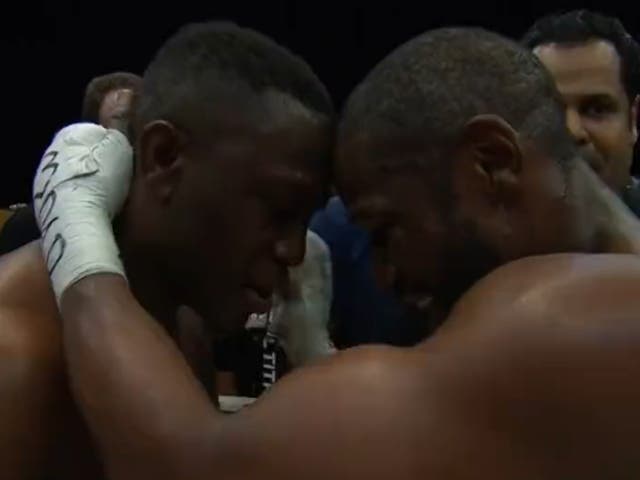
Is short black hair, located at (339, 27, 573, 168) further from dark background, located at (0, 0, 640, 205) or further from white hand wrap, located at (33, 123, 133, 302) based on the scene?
dark background, located at (0, 0, 640, 205)

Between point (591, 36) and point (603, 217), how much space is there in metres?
0.86

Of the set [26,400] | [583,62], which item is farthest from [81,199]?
[583,62]

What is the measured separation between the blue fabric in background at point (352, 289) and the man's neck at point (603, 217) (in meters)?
0.64

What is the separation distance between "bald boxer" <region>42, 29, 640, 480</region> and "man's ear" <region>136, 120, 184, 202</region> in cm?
4

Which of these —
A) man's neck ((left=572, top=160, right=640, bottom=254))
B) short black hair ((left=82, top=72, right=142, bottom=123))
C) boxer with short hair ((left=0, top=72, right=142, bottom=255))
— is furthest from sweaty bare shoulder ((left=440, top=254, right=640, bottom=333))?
short black hair ((left=82, top=72, right=142, bottom=123))

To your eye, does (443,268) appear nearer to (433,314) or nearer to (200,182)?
(433,314)

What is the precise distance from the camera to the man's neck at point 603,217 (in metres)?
1.15

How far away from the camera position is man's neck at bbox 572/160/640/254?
1153 millimetres

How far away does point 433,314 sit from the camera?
1.17 metres

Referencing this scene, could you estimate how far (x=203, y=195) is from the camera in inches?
47.4

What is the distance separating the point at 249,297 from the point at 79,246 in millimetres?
198

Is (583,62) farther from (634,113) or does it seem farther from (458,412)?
(458,412)

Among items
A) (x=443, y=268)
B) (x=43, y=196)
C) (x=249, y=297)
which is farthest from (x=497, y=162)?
(x=43, y=196)

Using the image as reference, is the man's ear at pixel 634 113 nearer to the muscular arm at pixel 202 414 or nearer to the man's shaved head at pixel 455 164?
the man's shaved head at pixel 455 164
